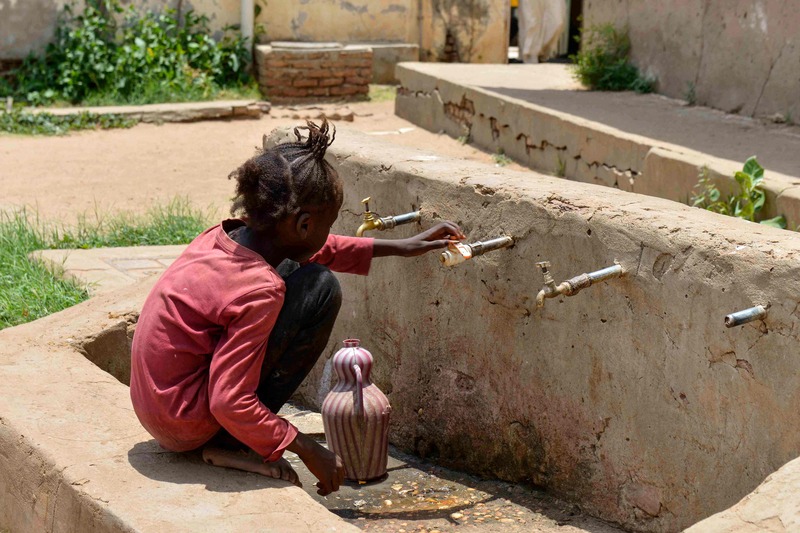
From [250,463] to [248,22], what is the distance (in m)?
9.15

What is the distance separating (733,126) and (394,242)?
446 cm

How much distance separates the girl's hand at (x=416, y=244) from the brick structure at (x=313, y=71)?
797 cm

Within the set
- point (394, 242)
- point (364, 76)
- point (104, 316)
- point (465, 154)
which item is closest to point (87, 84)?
point (364, 76)

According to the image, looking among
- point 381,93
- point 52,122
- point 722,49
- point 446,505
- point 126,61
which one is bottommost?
point 446,505

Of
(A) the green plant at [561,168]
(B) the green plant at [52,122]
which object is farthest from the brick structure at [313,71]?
(A) the green plant at [561,168]

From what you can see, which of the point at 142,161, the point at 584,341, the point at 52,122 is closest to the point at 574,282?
the point at 584,341

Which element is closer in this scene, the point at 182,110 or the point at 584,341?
the point at 584,341

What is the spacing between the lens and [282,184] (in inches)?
92.8

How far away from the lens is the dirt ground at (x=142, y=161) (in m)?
6.78

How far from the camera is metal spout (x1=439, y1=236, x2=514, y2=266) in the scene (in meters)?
2.80

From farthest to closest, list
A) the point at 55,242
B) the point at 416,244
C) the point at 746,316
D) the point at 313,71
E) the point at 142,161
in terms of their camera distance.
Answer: the point at 313,71 < the point at 142,161 < the point at 55,242 < the point at 416,244 < the point at 746,316

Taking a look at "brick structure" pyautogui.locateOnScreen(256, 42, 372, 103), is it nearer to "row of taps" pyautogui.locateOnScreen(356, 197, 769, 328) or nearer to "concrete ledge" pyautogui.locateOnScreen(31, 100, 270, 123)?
"concrete ledge" pyautogui.locateOnScreen(31, 100, 270, 123)

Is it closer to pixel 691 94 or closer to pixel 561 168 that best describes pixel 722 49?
pixel 691 94

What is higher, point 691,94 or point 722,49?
point 722,49
